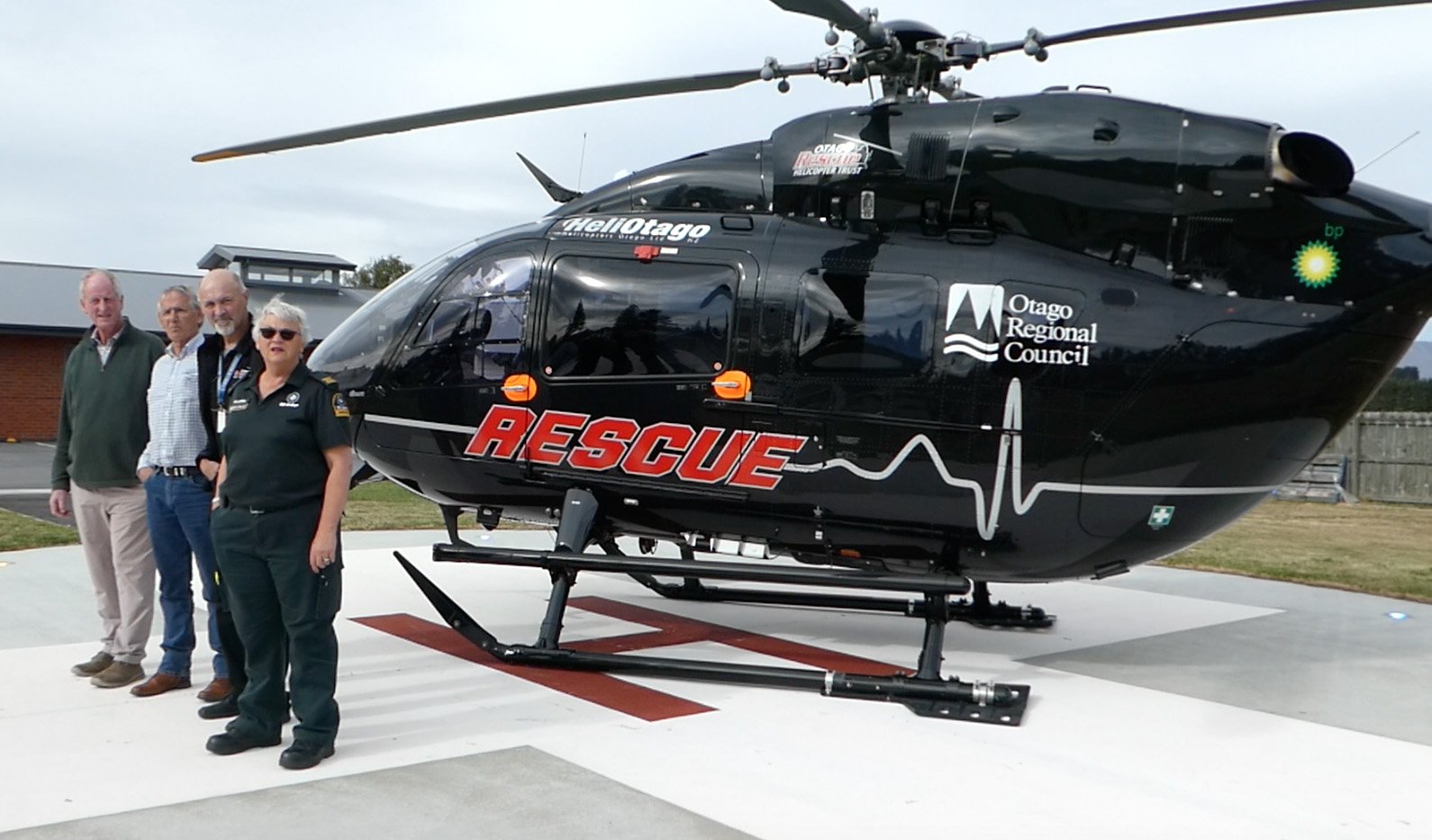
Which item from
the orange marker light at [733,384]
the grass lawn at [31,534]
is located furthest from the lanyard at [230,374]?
the grass lawn at [31,534]

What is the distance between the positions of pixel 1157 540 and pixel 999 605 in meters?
2.02

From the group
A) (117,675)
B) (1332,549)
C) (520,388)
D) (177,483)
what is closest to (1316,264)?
(520,388)

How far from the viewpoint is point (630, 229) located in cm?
693

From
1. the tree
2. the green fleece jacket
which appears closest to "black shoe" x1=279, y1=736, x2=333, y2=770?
the green fleece jacket

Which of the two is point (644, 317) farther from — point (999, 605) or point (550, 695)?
point (999, 605)

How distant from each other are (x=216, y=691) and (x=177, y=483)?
1.00 m

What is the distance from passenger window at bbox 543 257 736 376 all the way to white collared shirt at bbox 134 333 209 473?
1.93 m

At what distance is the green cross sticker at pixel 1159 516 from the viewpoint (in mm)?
6121

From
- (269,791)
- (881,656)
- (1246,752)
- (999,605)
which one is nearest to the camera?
(269,791)

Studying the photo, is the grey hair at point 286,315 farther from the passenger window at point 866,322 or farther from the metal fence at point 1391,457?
the metal fence at point 1391,457

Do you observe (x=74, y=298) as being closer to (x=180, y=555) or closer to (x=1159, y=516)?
(x=180, y=555)

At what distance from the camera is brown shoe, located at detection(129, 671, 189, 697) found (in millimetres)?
5684

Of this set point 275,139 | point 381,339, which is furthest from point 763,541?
point 275,139

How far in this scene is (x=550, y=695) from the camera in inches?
233
